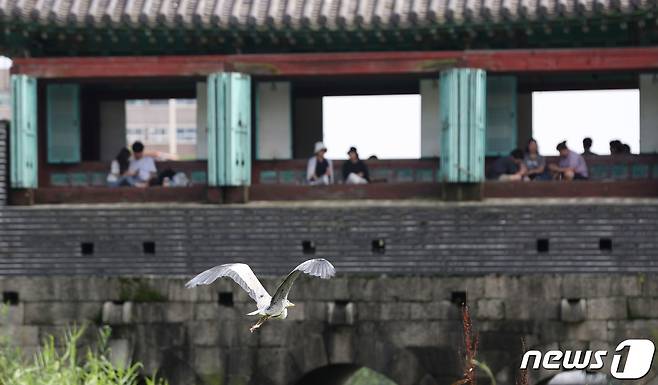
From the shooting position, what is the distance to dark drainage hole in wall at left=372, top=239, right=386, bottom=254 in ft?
89.9

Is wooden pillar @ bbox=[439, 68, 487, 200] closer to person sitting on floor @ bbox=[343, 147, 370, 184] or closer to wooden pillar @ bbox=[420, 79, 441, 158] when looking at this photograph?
wooden pillar @ bbox=[420, 79, 441, 158]

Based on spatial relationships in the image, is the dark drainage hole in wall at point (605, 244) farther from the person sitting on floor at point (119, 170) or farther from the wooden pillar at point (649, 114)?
the person sitting on floor at point (119, 170)

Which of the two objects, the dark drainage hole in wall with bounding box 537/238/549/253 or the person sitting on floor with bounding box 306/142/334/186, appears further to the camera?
the person sitting on floor with bounding box 306/142/334/186

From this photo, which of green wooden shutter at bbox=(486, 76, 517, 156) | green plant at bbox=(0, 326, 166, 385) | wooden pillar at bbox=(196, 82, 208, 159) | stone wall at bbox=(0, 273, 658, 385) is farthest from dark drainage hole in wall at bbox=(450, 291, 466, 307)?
wooden pillar at bbox=(196, 82, 208, 159)

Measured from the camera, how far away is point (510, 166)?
28156 mm

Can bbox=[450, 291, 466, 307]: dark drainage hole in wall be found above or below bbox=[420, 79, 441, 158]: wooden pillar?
below

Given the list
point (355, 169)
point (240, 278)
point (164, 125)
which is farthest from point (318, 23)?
point (164, 125)

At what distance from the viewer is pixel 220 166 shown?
92.3ft

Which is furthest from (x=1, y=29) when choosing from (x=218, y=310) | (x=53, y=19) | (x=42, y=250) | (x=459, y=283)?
(x=459, y=283)

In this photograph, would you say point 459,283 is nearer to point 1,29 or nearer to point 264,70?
point 264,70

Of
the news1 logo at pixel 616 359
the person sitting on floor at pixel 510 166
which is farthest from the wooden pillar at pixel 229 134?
the news1 logo at pixel 616 359

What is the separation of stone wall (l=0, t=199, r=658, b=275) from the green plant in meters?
1.22

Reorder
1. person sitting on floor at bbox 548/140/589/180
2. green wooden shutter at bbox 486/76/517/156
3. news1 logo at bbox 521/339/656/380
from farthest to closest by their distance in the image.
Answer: green wooden shutter at bbox 486/76/517/156, person sitting on floor at bbox 548/140/589/180, news1 logo at bbox 521/339/656/380

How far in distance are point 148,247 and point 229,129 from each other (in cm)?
209
